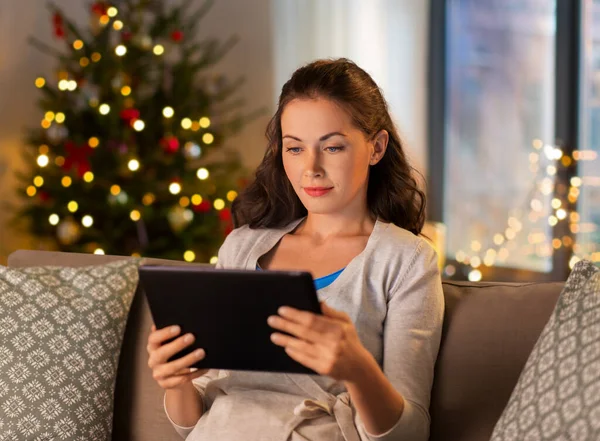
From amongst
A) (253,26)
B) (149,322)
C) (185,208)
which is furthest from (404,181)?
(253,26)

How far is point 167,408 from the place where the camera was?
165 centimetres

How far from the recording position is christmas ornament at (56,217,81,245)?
3.90m

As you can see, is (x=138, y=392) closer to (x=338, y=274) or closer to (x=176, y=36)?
(x=338, y=274)

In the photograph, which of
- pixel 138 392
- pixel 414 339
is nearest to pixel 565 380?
pixel 414 339

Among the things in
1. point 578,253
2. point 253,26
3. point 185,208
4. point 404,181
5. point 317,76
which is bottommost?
point 578,253

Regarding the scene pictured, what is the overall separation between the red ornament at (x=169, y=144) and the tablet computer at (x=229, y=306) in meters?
2.63

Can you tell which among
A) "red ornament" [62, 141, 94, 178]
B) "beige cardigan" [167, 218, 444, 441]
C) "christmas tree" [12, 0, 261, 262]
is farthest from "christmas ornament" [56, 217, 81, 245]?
"beige cardigan" [167, 218, 444, 441]

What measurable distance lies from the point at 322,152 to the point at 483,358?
0.46m

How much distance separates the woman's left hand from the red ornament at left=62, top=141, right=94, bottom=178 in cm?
275

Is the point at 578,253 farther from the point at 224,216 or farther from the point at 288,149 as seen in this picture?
the point at 288,149

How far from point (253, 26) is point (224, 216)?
1534mm

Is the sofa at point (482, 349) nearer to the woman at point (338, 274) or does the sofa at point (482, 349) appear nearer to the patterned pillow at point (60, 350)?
the woman at point (338, 274)

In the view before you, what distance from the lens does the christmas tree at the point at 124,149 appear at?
12.9 ft

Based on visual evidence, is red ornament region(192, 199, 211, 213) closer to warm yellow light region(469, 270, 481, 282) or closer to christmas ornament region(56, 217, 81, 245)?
christmas ornament region(56, 217, 81, 245)
